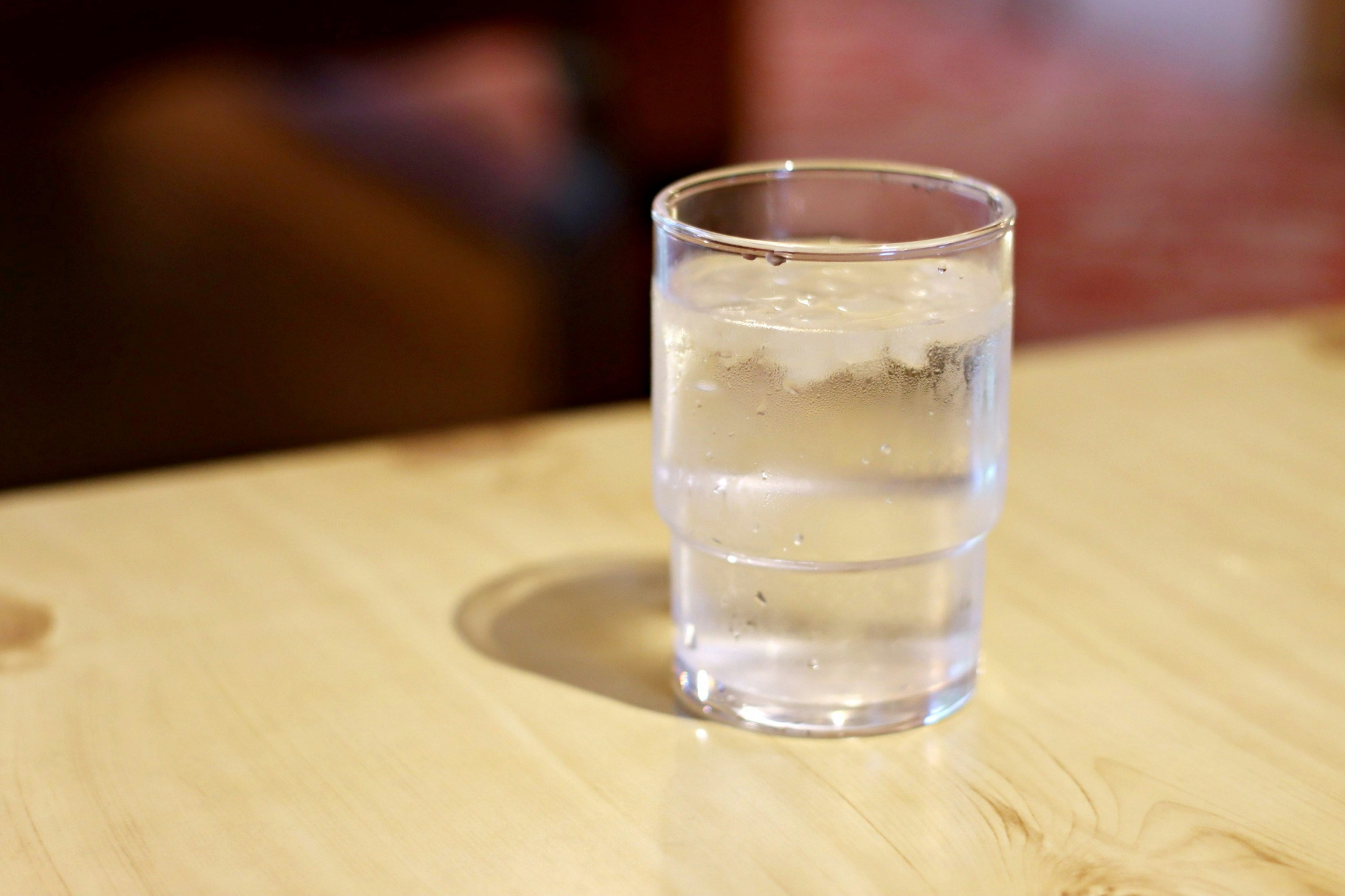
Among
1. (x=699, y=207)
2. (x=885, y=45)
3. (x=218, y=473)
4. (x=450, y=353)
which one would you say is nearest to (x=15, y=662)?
(x=218, y=473)

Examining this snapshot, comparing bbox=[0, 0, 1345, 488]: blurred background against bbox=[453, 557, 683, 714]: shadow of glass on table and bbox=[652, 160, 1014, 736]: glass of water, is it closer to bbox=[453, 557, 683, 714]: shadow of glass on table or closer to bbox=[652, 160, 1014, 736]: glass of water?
bbox=[453, 557, 683, 714]: shadow of glass on table

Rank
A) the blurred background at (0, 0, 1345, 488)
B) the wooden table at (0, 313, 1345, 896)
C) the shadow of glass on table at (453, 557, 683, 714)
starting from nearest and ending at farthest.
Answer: the wooden table at (0, 313, 1345, 896), the shadow of glass on table at (453, 557, 683, 714), the blurred background at (0, 0, 1345, 488)

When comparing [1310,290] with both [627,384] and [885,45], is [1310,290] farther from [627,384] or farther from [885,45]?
[885,45]

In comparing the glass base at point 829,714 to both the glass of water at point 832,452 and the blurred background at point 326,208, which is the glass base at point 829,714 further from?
the blurred background at point 326,208

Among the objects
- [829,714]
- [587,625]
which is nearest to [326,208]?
[587,625]

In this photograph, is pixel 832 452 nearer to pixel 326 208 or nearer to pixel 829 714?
pixel 829 714

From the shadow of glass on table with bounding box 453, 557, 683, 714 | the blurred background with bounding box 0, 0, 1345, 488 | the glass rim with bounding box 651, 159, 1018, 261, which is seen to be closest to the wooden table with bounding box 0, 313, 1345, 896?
the shadow of glass on table with bounding box 453, 557, 683, 714
